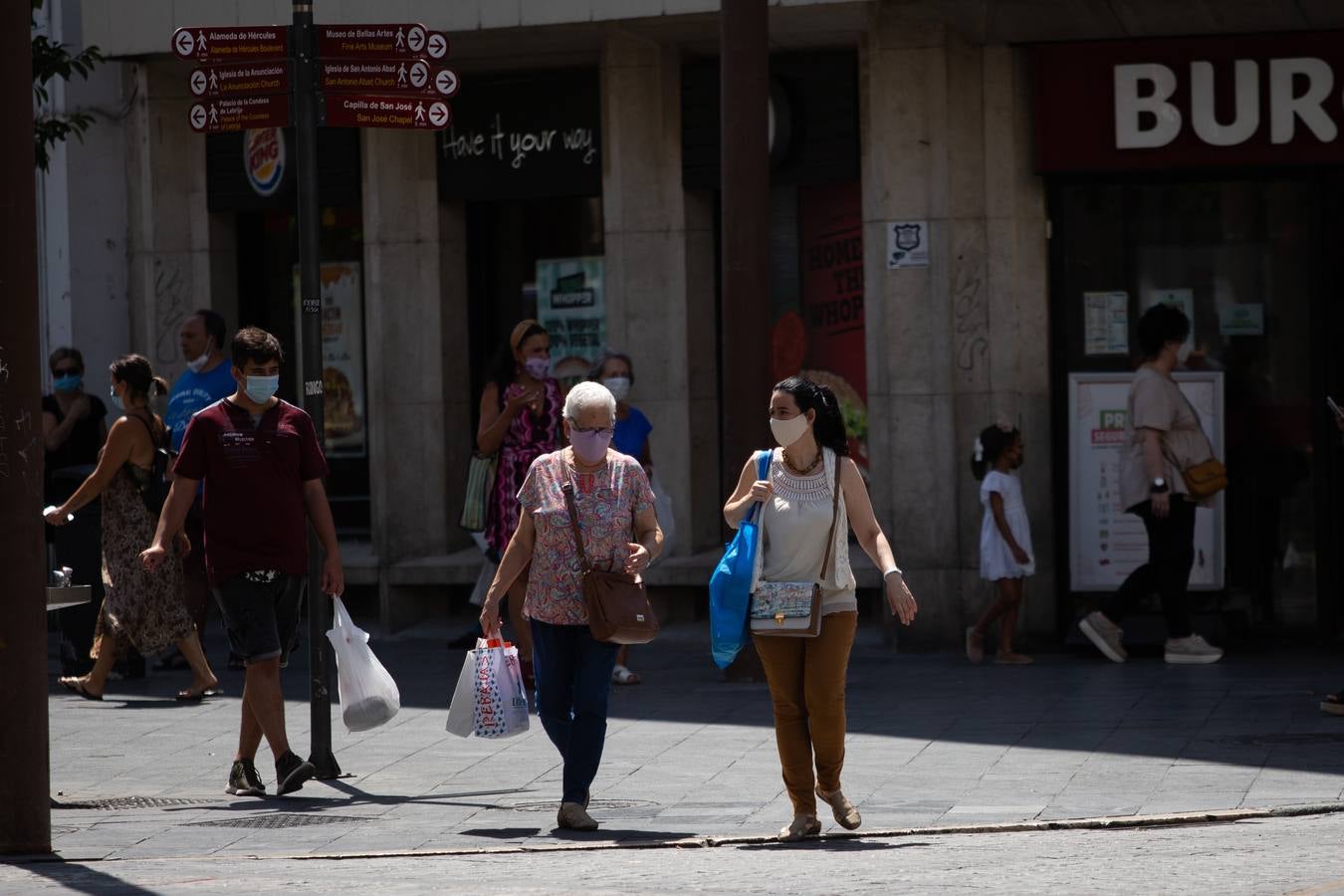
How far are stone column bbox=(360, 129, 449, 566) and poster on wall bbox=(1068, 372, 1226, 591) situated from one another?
4.28 meters

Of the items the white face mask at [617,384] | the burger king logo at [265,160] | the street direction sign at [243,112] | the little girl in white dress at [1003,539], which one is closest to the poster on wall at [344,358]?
the burger king logo at [265,160]

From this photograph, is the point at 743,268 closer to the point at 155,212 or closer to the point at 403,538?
the point at 403,538

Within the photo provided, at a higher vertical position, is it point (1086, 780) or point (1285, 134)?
point (1285, 134)

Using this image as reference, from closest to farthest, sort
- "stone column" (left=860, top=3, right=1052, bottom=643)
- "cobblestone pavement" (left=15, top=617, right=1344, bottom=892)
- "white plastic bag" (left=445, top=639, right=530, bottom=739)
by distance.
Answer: "cobblestone pavement" (left=15, top=617, right=1344, bottom=892) → "white plastic bag" (left=445, top=639, right=530, bottom=739) → "stone column" (left=860, top=3, right=1052, bottom=643)

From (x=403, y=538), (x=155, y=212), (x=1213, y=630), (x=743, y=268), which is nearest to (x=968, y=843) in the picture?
(x=743, y=268)

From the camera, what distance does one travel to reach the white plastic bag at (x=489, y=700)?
862cm

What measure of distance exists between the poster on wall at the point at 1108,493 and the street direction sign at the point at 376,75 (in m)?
5.44

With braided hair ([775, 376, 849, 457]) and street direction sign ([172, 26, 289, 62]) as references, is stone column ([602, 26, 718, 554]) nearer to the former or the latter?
street direction sign ([172, 26, 289, 62])

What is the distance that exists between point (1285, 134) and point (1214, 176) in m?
0.55

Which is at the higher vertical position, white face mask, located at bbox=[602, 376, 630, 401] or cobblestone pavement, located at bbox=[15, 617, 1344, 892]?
white face mask, located at bbox=[602, 376, 630, 401]

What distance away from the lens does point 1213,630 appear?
1380cm

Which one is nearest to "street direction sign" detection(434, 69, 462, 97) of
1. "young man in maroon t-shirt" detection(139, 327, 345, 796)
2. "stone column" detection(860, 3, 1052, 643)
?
"young man in maroon t-shirt" detection(139, 327, 345, 796)

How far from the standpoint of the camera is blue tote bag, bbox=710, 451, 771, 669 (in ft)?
26.6

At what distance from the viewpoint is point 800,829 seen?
8.01 metres
